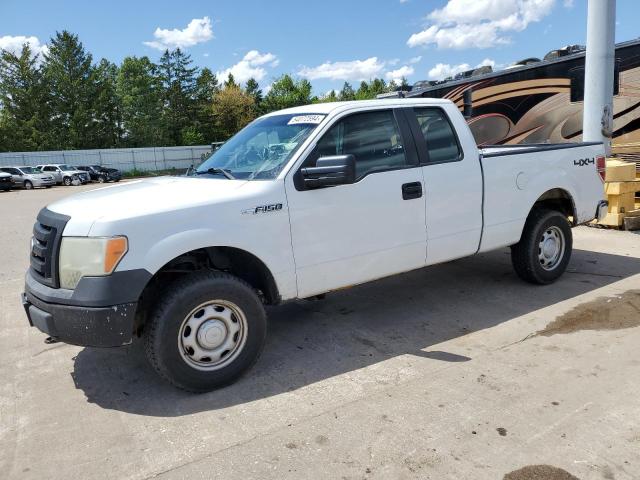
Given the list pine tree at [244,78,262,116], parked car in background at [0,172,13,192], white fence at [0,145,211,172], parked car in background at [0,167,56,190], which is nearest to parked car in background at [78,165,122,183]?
parked car in background at [0,167,56,190]

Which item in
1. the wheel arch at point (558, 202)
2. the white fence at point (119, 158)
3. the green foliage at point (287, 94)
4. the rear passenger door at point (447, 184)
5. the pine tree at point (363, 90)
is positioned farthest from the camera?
the pine tree at point (363, 90)

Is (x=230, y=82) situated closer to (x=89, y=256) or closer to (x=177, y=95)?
(x=177, y=95)

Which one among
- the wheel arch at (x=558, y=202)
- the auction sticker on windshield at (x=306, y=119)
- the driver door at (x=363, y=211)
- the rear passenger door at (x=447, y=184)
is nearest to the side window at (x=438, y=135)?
the rear passenger door at (x=447, y=184)

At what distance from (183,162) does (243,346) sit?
2004 inches

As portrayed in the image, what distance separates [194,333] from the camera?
3.51m

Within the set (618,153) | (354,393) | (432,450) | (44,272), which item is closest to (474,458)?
(432,450)

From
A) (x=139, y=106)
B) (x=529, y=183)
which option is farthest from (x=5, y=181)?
A: (x=529, y=183)

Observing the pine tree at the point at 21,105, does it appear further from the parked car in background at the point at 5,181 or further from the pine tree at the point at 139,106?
the parked car in background at the point at 5,181

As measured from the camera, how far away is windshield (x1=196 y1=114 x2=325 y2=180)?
3969 millimetres

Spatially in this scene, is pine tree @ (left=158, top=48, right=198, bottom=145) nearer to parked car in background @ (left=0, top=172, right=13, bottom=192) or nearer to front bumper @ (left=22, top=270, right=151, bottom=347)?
parked car in background @ (left=0, top=172, right=13, bottom=192)

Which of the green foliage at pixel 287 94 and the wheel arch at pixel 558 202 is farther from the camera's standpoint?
the green foliage at pixel 287 94

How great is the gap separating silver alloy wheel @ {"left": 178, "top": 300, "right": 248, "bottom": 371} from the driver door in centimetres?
56

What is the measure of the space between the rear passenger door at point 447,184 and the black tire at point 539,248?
0.84m

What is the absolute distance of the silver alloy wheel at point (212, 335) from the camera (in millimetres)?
3502
